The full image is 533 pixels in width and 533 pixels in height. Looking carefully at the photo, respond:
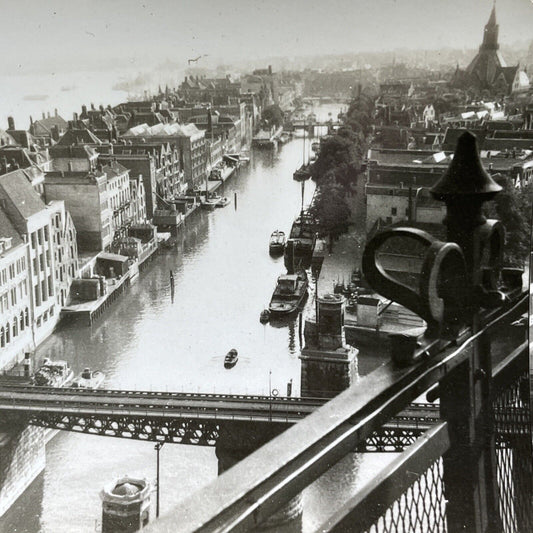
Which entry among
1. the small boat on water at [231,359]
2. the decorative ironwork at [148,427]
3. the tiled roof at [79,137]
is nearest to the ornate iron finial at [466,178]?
the decorative ironwork at [148,427]

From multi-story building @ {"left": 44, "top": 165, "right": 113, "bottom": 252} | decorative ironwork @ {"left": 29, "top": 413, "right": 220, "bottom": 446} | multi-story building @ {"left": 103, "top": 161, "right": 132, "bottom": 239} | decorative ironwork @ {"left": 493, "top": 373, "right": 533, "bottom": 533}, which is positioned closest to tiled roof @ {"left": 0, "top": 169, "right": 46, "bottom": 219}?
multi-story building @ {"left": 44, "top": 165, "right": 113, "bottom": 252}

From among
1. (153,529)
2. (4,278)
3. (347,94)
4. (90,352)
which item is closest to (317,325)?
(90,352)

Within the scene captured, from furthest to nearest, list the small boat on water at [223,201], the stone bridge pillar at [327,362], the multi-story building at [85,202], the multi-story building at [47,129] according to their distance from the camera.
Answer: the multi-story building at [47,129], the small boat on water at [223,201], the multi-story building at [85,202], the stone bridge pillar at [327,362]

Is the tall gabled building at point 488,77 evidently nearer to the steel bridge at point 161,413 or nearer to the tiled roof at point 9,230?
the steel bridge at point 161,413

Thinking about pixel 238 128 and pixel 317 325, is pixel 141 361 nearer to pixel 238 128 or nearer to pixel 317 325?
pixel 317 325

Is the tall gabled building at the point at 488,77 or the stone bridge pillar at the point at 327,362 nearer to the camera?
the stone bridge pillar at the point at 327,362
